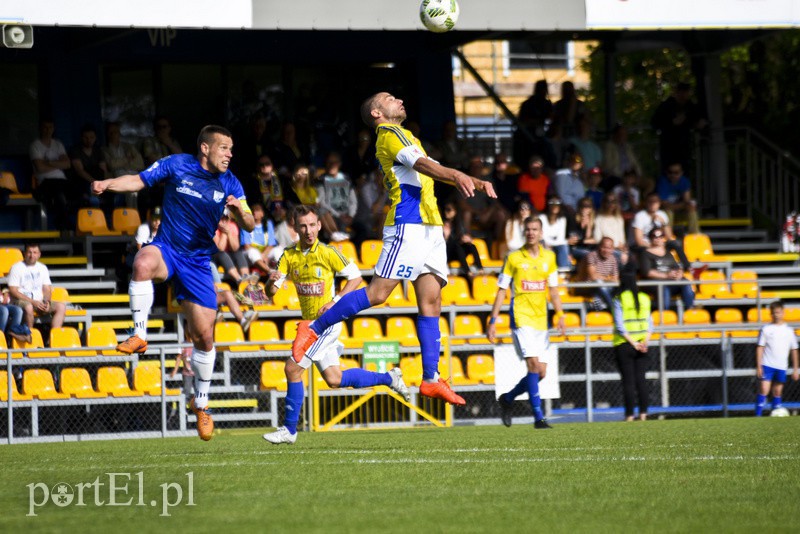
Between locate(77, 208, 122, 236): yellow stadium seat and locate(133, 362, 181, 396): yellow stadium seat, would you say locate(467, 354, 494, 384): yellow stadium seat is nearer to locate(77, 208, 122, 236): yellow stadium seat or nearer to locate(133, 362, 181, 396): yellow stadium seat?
locate(133, 362, 181, 396): yellow stadium seat

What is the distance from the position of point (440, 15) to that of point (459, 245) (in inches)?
212

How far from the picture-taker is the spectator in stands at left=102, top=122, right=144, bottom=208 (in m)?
19.1

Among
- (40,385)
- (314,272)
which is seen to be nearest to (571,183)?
(40,385)

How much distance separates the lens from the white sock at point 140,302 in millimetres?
9328

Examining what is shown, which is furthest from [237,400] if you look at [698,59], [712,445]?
[698,59]

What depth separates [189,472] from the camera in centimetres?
822

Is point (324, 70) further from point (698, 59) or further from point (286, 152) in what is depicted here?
point (698, 59)

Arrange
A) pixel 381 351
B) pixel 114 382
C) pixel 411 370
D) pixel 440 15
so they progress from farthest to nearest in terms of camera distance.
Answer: pixel 411 370 < pixel 114 382 < pixel 381 351 < pixel 440 15

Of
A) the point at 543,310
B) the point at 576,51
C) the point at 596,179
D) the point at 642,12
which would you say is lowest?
the point at 543,310

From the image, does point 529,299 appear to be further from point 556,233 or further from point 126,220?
point 126,220

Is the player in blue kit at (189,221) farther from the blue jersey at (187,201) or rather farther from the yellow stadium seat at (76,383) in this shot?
the yellow stadium seat at (76,383)

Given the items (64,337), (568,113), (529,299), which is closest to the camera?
(529,299)

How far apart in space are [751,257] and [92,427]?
11.3 m

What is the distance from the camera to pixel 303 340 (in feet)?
31.9
